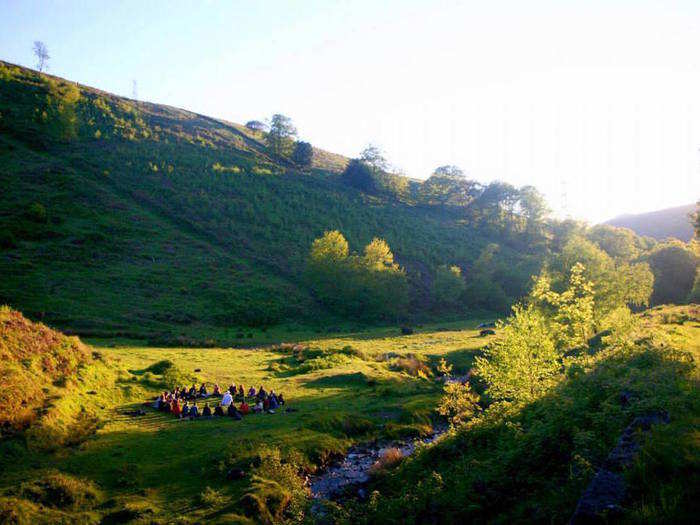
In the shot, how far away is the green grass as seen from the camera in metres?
16.5

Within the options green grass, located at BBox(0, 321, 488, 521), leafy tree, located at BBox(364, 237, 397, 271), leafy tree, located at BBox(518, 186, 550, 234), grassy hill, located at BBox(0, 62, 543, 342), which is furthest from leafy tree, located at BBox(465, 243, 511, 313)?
leafy tree, located at BBox(518, 186, 550, 234)

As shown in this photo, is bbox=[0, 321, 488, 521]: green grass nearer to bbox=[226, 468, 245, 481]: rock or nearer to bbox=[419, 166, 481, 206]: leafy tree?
bbox=[226, 468, 245, 481]: rock

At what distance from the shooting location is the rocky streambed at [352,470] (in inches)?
709

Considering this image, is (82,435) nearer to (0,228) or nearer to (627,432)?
→ (627,432)

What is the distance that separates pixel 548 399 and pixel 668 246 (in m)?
94.1

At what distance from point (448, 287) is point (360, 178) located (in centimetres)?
6739

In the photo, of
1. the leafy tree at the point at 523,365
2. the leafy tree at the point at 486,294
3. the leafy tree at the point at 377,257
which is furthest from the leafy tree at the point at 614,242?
the leafy tree at the point at 523,365

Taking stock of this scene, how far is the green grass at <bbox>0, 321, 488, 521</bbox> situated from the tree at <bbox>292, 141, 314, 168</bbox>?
117805 millimetres

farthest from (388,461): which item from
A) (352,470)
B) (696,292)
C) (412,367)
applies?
(696,292)

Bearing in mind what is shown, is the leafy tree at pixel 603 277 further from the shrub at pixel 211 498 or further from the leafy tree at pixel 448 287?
the shrub at pixel 211 498

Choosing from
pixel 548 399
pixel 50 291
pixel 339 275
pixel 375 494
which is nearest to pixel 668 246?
pixel 339 275

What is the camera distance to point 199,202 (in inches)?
4028

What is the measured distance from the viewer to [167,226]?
89.9m

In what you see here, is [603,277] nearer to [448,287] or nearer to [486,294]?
[448,287]
